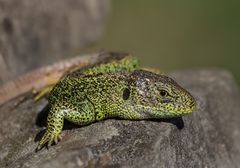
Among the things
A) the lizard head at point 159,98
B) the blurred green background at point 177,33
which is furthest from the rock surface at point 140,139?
the blurred green background at point 177,33

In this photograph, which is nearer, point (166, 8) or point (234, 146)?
point (234, 146)

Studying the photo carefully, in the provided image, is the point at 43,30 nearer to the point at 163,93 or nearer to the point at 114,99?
the point at 114,99

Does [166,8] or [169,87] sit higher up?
[169,87]

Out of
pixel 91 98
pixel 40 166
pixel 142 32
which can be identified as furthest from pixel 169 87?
pixel 142 32

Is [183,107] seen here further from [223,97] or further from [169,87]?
[223,97]

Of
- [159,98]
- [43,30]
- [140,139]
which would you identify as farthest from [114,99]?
[43,30]

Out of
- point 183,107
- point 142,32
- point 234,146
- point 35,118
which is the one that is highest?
point 183,107

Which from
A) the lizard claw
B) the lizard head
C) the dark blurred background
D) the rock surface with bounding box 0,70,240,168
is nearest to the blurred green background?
the dark blurred background
